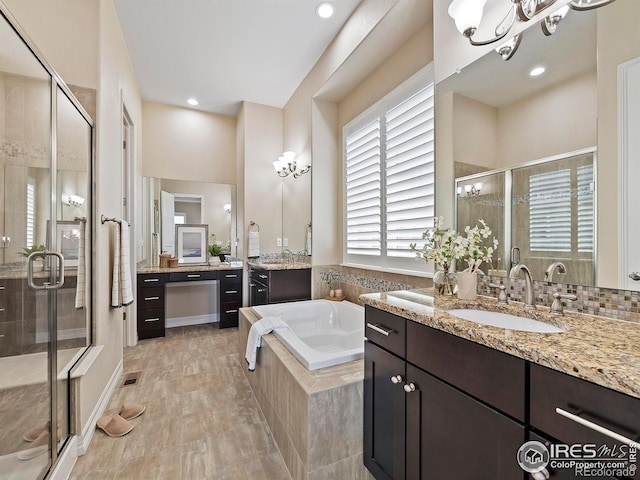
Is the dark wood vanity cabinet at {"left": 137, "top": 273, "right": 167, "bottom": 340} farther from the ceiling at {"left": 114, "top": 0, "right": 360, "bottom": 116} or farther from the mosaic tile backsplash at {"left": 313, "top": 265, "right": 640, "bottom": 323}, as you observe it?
the mosaic tile backsplash at {"left": 313, "top": 265, "right": 640, "bottom": 323}

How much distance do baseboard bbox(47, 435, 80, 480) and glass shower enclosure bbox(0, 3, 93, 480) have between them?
0.11 feet

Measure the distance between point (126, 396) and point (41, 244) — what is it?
1.44 m

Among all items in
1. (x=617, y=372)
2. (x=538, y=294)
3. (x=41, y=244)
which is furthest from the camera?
(x=41, y=244)

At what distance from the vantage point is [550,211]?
1.21 meters

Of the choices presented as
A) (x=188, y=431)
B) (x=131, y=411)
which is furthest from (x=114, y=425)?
(x=188, y=431)

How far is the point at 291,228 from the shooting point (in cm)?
413

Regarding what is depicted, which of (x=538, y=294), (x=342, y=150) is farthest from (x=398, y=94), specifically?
(x=538, y=294)

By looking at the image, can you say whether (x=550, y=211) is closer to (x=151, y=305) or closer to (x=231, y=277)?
(x=231, y=277)

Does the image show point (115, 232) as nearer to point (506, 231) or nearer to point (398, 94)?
point (398, 94)

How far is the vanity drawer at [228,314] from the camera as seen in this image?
4.09 meters

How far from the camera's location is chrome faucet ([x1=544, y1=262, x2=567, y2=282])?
3.81ft

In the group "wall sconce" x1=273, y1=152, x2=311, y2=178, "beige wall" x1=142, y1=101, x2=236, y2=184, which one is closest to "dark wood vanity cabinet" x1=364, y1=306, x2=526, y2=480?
"wall sconce" x1=273, y1=152, x2=311, y2=178

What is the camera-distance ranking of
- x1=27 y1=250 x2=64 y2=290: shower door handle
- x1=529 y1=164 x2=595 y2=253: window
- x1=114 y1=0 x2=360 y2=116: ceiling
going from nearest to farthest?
x1=529 y1=164 x2=595 y2=253: window
x1=27 y1=250 x2=64 y2=290: shower door handle
x1=114 y1=0 x2=360 y2=116: ceiling

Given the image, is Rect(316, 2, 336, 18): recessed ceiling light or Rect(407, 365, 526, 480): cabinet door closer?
Rect(407, 365, 526, 480): cabinet door
